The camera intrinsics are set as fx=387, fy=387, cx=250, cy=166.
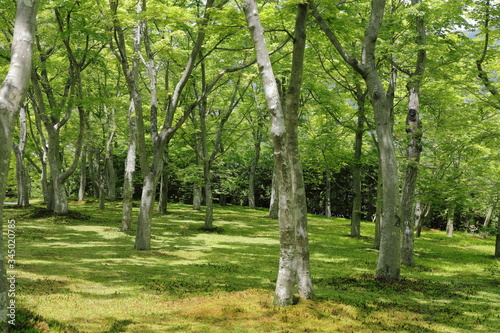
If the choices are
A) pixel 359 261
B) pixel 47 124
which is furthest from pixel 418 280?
pixel 47 124

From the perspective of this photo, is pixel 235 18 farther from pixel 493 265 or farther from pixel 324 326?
pixel 493 265

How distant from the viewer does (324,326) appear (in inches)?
243

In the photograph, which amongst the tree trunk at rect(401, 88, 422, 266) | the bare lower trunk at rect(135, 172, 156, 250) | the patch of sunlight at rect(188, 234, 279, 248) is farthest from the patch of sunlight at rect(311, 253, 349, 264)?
the bare lower trunk at rect(135, 172, 156, 250)

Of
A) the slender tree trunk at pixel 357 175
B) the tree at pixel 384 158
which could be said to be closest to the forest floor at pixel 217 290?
the tree at pixel 384 158

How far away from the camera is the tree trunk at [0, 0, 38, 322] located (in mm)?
4375

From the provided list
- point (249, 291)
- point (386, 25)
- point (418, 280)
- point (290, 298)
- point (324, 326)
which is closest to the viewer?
point (324, 326)

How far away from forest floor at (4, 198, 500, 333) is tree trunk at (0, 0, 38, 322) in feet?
2.68

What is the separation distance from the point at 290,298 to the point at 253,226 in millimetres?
18584

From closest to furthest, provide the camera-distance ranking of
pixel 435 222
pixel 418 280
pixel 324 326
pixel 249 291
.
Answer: pixel 324 326 < pixel 249 291 < pixel 418 280 < pixel 435 222

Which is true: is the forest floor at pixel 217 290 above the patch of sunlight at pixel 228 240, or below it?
above

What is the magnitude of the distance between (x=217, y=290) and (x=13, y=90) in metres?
5.53

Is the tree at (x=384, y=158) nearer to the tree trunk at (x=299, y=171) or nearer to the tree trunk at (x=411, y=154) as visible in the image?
the tree trunk at (x=299, y=171)

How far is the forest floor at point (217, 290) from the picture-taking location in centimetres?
609

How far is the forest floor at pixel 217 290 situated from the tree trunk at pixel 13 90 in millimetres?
818
